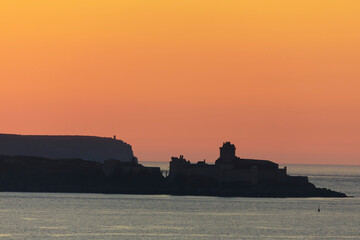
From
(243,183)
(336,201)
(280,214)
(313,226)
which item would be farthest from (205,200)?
(313,226)

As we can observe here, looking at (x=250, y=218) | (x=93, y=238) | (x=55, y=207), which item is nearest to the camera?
(x=93, y=238)

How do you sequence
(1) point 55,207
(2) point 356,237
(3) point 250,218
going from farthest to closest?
(1) point 55,207 → (3) point 250,218 → (2) point 356,237

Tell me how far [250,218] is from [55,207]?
32595 millimetres

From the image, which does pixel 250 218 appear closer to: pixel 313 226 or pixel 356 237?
pixel 313 226

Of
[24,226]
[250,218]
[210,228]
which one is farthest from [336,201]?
[24,226]

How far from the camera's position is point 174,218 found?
146125mm

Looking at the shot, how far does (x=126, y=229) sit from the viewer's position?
417ft

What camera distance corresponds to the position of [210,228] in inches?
5231

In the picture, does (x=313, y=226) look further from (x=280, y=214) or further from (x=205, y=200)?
(x=205, y=200)

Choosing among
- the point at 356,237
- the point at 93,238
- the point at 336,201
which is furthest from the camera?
the point at 336,201

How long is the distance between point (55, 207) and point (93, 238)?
5060 cm

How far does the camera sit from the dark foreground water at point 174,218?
123513 mm

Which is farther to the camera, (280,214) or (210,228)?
(280,214)

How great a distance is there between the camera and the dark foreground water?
123513 millimetres
